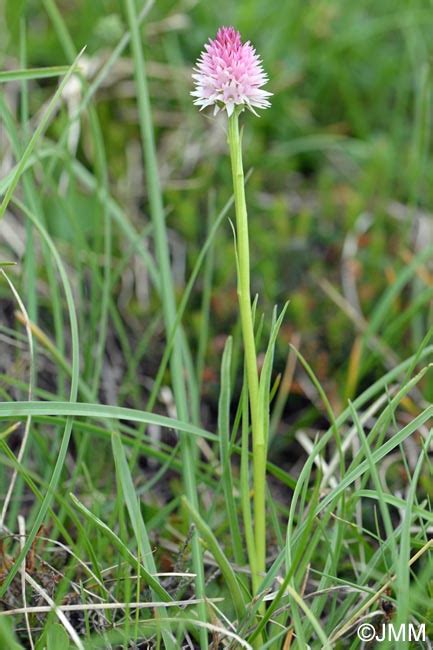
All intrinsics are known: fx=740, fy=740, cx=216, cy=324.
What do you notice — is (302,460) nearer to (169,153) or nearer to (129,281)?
(129,281)

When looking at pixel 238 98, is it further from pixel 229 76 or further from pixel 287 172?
pixel 287 172

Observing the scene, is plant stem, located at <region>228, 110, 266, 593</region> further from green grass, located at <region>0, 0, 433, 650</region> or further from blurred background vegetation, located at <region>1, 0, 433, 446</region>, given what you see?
blurred background vegetation, located at <region>1, 0, 433, 446</region>

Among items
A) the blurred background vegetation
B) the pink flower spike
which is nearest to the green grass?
the blurred background vegetation

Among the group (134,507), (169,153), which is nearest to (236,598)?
(134,507)

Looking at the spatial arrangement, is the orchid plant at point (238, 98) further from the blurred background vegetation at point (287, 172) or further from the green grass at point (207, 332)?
the blurred background vegetation at point (287, 172)

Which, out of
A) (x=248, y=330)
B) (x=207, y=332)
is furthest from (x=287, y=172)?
(x=248, y=330)

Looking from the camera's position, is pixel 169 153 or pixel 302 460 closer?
pixel 302 460

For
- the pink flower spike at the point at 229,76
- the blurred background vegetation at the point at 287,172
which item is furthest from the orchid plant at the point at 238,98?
the blurred background vegetation at the point at 287,172
